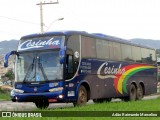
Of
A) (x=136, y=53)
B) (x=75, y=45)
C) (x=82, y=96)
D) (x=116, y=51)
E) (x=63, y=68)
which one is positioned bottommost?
(x=82, y=96)

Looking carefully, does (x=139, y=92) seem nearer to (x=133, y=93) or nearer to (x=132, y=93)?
(x=133, y=93)

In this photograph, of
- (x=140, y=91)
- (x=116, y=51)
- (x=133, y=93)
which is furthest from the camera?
(x=140, y=91)

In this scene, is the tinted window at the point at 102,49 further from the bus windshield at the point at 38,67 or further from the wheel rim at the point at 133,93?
the wheel rim at the point at 133,93

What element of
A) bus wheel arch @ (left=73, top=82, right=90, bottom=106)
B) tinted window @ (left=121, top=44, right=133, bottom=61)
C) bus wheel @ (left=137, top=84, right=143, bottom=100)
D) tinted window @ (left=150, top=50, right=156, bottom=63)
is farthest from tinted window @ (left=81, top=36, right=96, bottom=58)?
tinted window @ (left=150, top=50, right=156, bottom=63)

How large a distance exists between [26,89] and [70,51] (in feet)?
7.69

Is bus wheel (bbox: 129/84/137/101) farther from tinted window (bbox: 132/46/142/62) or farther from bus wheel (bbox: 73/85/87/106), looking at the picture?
bus wheel (bbox: 73/85/87/106)

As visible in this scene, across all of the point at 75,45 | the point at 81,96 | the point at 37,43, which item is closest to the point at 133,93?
the point at 81,96

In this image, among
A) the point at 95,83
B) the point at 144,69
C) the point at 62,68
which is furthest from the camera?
the point at 144,69

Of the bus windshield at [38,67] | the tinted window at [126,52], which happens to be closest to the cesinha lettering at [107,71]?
the tinted window at [126,52]

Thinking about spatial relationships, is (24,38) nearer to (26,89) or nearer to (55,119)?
(26,89)

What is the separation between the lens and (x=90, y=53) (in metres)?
18.4

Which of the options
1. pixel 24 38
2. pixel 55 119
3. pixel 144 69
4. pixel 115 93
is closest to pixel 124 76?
pixel 115 93

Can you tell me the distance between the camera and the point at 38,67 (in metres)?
16.3

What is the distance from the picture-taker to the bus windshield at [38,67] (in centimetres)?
1617
